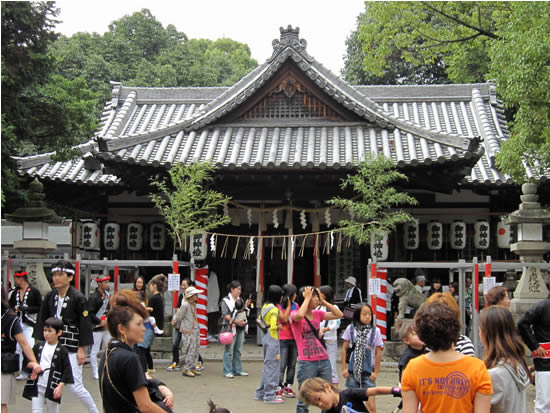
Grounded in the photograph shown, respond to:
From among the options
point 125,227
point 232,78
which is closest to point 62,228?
point 125,227

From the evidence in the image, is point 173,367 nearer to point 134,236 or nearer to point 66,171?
point 134,236

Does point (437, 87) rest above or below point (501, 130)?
above

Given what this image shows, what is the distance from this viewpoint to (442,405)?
158 inches

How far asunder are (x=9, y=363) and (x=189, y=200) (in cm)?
680

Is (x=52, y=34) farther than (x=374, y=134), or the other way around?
(x=374, y=134)

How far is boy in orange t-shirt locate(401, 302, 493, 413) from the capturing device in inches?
157

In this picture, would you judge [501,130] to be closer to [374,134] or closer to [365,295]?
[374,134]

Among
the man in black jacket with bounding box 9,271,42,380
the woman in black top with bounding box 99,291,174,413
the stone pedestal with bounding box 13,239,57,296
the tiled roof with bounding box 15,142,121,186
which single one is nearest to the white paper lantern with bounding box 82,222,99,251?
the tiled roof with bounding box 15,142,121,186

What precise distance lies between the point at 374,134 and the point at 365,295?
13.4 feet

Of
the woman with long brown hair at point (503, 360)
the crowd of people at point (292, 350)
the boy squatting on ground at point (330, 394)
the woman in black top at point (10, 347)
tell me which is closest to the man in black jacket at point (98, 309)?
the crowd of people at point (292, 350)

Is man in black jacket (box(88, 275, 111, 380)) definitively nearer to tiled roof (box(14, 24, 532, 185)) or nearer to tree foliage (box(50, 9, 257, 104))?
tiled roof (box(14, 24, 532, 185))

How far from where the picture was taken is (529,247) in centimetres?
1171

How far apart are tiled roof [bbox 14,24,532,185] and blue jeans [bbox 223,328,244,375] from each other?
429 centimetres

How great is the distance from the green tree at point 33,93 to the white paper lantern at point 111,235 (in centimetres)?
349
